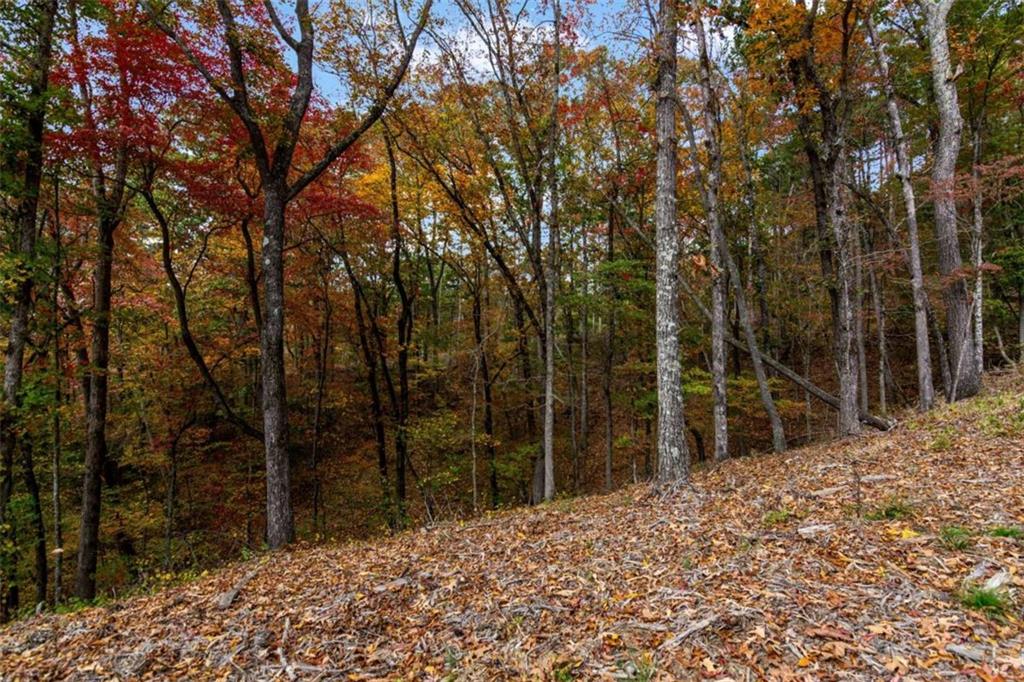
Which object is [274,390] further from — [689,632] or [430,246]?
[430,246]

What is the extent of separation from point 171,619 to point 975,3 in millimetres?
18807

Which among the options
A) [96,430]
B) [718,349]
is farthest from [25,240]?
[718,349]

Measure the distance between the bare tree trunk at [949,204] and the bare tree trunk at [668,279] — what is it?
6.82 meters

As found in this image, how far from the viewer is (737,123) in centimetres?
1330

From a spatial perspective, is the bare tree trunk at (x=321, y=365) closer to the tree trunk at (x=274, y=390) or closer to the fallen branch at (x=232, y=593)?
the tree trunk at (x=274, y=390)

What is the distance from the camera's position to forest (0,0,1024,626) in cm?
780

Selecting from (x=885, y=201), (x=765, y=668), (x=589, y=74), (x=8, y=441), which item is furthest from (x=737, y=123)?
(x=8, y=441)

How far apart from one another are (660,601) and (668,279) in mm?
4056

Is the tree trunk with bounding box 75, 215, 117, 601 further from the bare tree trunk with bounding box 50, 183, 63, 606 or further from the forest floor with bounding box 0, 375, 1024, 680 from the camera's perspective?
the forest floor with bounding box 0, 375, 1024, 680

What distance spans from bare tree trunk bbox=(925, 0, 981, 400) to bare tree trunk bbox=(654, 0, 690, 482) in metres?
6.82

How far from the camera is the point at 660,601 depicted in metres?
3.30

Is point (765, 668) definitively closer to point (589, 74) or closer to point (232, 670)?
point (232, 670)

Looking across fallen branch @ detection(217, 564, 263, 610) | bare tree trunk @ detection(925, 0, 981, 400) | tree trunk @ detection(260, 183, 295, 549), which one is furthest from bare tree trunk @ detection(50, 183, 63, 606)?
bare tree trunk @ detection(925, 0, 981, 400)

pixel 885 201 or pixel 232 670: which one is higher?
pixel 885 201
